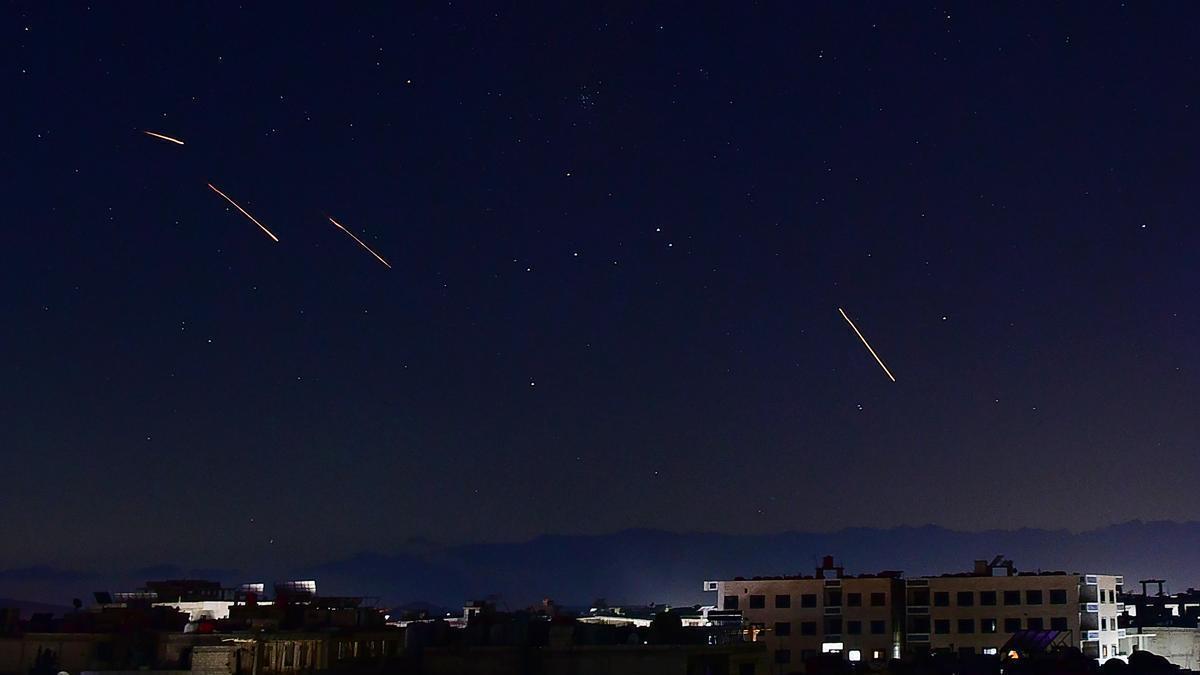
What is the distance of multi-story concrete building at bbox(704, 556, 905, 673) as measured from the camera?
106062 mm

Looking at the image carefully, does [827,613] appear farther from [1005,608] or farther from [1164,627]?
[1164,627]

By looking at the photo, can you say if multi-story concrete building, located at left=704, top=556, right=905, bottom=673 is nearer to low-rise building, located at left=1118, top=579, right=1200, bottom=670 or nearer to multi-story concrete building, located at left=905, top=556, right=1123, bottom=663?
multi-story concrete building, located at left=905, top=556, right=1123, bottom=663

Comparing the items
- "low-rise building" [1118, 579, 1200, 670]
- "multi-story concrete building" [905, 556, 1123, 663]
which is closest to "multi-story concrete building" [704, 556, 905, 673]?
"multi-story concrete building" [905, 556, 1123, 663]

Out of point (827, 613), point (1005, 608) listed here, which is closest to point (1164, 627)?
point (1005, 608)

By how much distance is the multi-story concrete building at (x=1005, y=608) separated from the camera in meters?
101

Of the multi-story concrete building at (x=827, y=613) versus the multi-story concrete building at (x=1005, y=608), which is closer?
the multi-story concrete building at (x=1005, y=608)

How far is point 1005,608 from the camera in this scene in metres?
104

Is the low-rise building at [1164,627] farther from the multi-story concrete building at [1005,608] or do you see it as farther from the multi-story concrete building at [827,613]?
the multi-story concrete building at [827,613]

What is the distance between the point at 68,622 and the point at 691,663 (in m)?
31.4

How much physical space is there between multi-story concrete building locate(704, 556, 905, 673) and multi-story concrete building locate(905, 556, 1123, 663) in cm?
Answer: 213

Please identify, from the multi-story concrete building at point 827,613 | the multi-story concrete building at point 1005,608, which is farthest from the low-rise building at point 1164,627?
the multi-story concrete building at point 827,613

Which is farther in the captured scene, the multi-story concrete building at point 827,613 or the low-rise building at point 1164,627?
the multi-story concrete building at point 827,613

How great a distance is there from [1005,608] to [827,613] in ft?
44.3

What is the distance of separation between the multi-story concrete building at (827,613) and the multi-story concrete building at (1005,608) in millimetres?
2125
